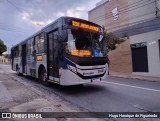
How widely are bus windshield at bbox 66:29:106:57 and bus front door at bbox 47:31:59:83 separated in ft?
3.11

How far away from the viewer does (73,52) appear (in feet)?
26.6

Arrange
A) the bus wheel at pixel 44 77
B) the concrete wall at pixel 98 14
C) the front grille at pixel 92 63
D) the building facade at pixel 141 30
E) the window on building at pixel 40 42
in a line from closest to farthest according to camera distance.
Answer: the front grille at pixel 92 63
the bus wheel at pixel 44 77
the window on building at pixel 40 42
the building facade at pixel 141 30
the concrete wall at pixel 98 14

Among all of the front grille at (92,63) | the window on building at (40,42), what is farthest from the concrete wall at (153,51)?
the window on building at (40,42)

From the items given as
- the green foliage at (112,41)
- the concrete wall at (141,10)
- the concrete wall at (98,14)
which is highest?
the concrete wall at (98,14)

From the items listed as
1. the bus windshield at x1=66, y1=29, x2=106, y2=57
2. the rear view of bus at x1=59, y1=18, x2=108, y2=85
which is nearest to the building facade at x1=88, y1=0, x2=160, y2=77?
the bus windshield at x1=66, y1=29, x2=106, y2=57

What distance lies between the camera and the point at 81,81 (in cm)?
819

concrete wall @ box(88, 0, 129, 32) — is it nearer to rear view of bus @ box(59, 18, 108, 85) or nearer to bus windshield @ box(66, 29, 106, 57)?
bus windshield @ box(66, 29, 106, 57)

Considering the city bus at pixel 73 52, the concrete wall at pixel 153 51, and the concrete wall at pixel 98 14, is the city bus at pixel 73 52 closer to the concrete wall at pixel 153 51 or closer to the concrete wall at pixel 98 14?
the concrete wall at pixel 153 51

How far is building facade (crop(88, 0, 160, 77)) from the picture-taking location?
16719mm

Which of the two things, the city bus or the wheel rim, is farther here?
the wheel rim

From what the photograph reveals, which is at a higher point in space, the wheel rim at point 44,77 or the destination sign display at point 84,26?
the destination sign display at point 84,26

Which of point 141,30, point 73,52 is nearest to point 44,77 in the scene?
point 73,52

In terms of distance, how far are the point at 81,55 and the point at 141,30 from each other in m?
12.0

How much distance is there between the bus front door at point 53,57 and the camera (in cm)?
887
